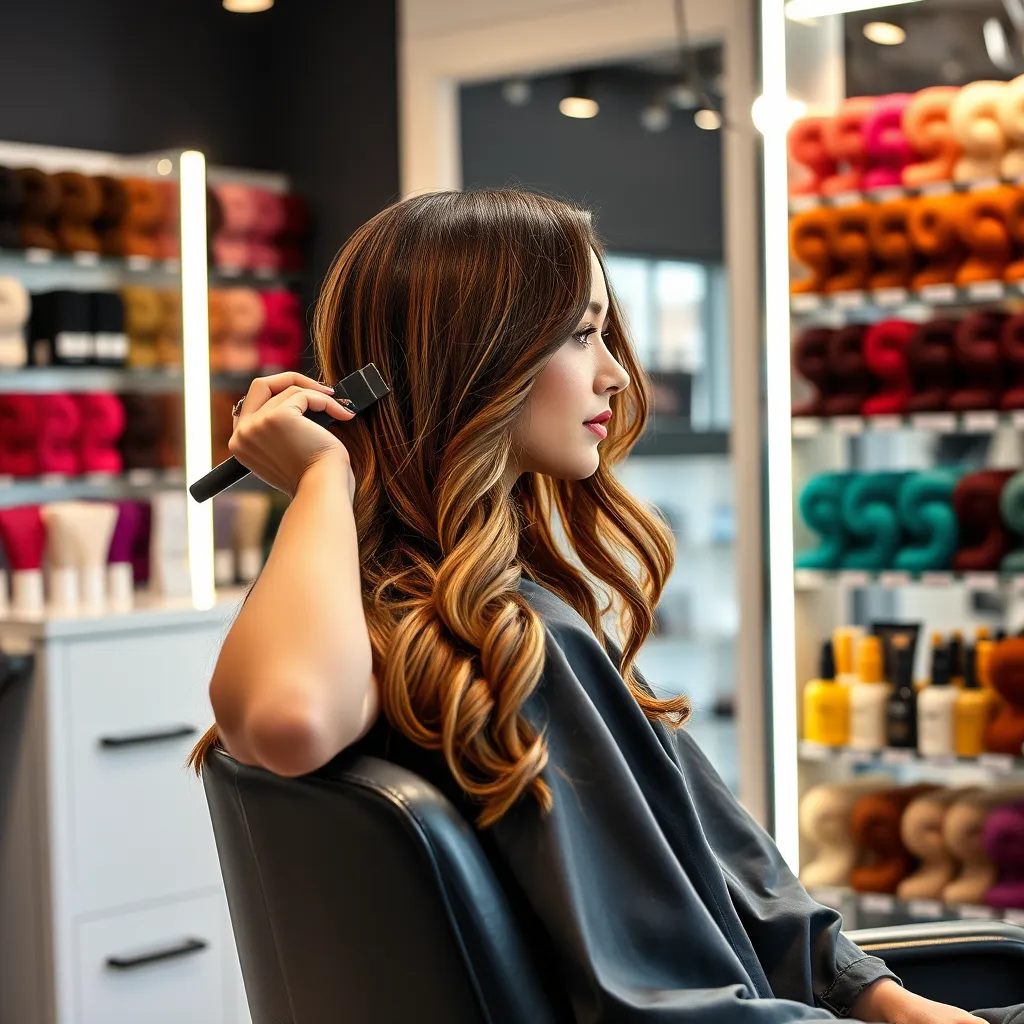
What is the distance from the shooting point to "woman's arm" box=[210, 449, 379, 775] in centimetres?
111

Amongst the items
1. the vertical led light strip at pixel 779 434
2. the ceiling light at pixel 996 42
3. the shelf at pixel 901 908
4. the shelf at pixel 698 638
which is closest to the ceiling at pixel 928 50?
the ceiling light at pixel 996 42

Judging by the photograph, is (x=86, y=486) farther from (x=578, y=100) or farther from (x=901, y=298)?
(x=578, y=100)

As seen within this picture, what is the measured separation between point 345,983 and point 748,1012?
0.32 metres

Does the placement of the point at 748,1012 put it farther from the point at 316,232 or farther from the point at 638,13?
the point at 316,232

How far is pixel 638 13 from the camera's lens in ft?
12.1

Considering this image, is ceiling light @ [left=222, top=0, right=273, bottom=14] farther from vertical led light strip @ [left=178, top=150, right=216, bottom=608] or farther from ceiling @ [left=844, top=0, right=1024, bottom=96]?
ceiling @ [left=844, top=0, right=1024, bottom=96]

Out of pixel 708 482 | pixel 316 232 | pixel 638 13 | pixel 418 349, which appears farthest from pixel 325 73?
pixel 418 349

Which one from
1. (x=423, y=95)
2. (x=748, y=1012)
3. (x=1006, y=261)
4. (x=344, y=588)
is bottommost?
(x=748, y=1012)

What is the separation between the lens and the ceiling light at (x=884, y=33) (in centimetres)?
349

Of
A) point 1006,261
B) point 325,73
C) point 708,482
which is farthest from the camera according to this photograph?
point 708,482

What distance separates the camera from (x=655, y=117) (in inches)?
253

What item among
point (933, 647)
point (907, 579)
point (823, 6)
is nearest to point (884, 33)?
point (823, 6)

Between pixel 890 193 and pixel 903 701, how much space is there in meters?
1.09

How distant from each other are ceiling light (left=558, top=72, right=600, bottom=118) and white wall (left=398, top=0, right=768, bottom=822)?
4.21ft
